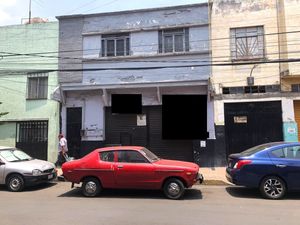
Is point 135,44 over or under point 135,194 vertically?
over

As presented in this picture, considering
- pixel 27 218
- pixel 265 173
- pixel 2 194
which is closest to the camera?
pixel 27 218

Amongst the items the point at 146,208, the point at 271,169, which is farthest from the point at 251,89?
the point at 146,208

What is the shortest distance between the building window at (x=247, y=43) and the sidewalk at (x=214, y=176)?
537 centimetres

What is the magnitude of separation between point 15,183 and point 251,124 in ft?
34.3

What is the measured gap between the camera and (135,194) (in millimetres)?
9828

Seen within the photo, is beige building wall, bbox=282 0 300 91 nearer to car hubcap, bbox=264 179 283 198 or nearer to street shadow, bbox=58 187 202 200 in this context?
car hubcap, bbox=264 179 283 198

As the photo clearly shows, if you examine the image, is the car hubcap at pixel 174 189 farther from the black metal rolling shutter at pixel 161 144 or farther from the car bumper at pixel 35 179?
the black metal rolling shutter at pixel 161 144

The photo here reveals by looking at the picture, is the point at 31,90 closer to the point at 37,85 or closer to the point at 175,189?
the point at 37,85

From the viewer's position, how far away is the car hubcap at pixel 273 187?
896 centimetres

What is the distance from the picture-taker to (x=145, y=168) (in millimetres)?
9305

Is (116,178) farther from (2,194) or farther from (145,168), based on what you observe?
(2,194)

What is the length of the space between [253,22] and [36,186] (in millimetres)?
12049

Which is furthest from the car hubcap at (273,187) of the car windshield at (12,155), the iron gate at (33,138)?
the iron gate at (33,138)

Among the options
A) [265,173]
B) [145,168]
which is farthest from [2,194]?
[265,173]
